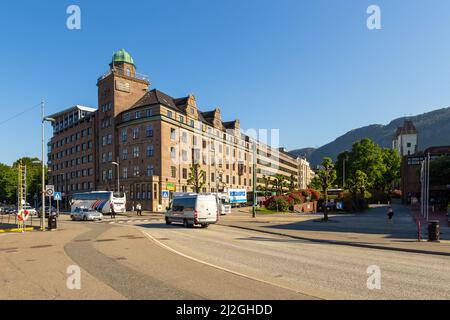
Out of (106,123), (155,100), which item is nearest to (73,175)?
(106,123)

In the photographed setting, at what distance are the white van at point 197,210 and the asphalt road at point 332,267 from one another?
410 inches

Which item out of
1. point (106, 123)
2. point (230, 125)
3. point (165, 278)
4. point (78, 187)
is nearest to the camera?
point (165, 278)

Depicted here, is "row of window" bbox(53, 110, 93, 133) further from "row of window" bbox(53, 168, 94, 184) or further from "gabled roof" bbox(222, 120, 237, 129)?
"gabled roof" bbox(222, 120, 237, 129)

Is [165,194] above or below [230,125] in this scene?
below

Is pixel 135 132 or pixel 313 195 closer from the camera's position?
pixel 313 195

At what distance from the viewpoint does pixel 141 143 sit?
207 feet

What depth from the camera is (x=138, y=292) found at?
793cm

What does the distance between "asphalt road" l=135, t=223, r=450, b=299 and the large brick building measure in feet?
145

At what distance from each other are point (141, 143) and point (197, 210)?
3826 cm

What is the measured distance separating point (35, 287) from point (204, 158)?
64727 millimetres

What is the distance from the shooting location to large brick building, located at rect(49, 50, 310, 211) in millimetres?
61119

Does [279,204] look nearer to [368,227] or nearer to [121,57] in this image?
[368,227]
